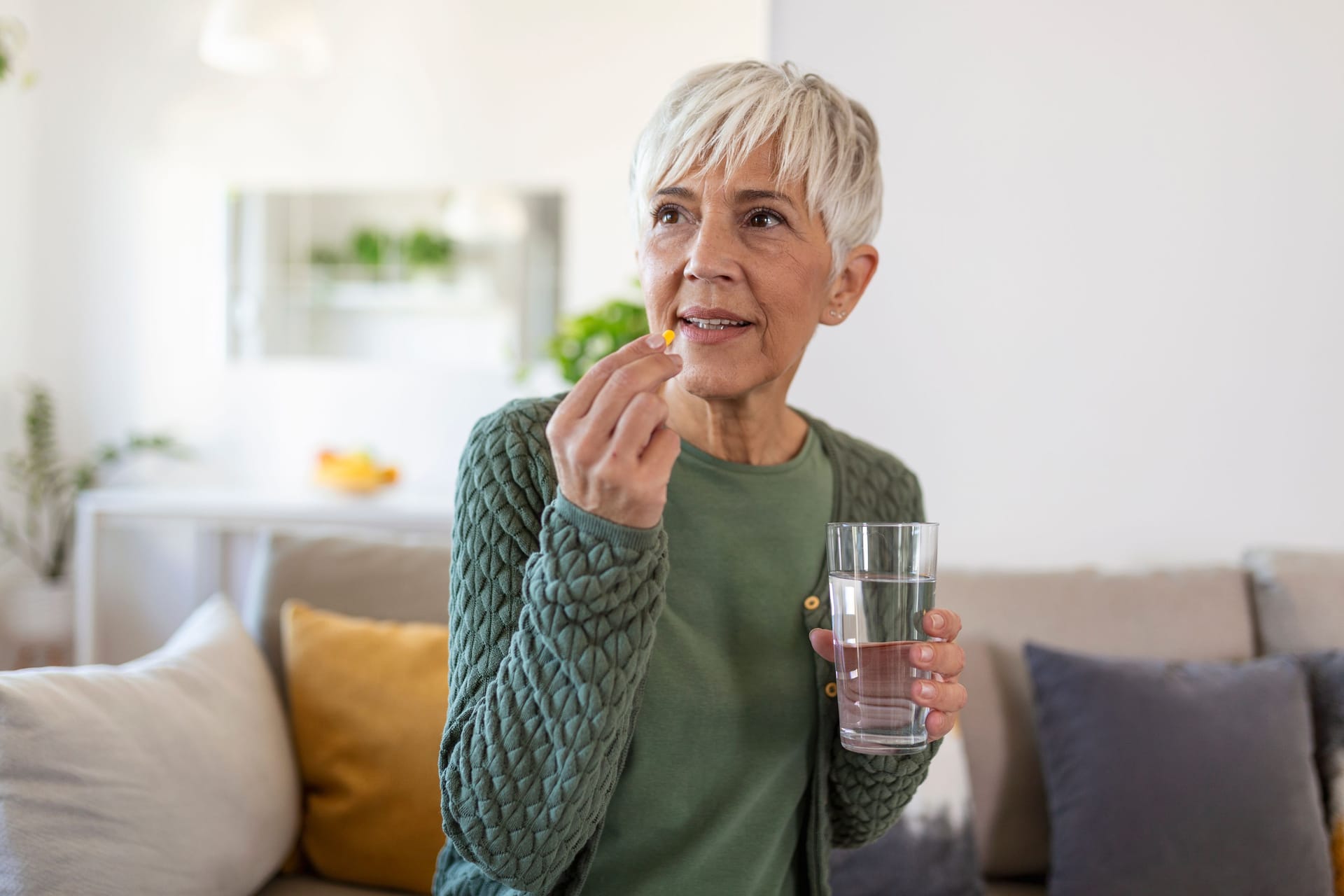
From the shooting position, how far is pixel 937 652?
931mm

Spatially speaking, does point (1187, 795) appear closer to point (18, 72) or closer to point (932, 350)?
point (932, 350)

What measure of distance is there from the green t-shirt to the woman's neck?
3 centimetres

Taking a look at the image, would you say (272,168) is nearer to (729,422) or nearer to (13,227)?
(13,227)

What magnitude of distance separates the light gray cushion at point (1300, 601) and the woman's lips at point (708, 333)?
1.50 metres

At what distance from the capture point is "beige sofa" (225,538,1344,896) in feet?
6.12

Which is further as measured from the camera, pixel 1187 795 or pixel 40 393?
pixel 40 393

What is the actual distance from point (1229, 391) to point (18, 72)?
4676 millimetres

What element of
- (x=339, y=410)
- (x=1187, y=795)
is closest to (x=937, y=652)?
(x=1187, y=795)

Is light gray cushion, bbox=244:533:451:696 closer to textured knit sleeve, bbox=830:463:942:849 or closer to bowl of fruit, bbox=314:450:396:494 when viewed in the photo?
textured knit sleeve, bbox=830:463:942:849

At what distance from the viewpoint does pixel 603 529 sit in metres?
0.83

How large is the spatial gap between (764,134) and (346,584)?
1246 mm

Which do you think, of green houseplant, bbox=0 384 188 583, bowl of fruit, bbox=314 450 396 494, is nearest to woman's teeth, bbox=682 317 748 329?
bowl of fruit, bbox=314 450 396 494

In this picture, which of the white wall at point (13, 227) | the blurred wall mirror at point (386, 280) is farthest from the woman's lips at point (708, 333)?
the white wall at point (13, 227)

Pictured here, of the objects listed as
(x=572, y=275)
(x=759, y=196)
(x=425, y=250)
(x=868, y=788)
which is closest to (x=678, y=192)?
(x=759, y=196)
